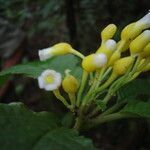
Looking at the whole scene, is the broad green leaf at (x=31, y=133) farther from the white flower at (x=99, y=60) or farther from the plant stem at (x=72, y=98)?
the white flower at (x=99, y=60)

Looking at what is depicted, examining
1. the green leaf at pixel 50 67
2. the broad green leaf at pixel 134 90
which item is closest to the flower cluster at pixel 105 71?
the broad green leaf at pixel 134 90

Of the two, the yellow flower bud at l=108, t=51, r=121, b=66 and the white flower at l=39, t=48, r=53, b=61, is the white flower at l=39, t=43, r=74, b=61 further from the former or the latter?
the yellow flower bud at l=108, t=51, r=121, b=66

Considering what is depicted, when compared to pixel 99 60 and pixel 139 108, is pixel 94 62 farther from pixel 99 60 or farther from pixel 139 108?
pixel 139 108

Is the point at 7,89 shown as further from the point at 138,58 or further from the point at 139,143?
the point at 138,58

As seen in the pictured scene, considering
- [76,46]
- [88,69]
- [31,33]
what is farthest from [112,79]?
[31,33]

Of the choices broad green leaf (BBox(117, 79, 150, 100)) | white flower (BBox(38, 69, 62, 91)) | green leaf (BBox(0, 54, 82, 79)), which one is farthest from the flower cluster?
green leaf (BBox(0, 54, 82, 79))
